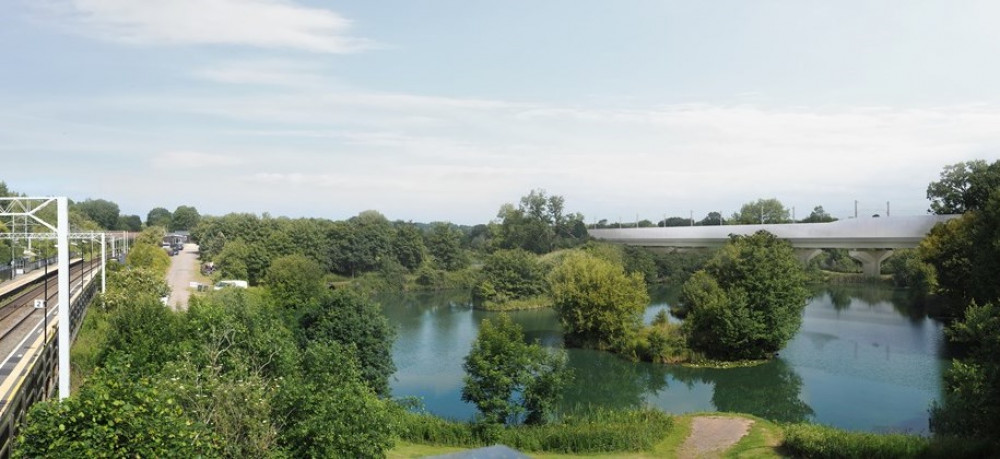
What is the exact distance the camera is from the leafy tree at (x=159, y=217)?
436 ft

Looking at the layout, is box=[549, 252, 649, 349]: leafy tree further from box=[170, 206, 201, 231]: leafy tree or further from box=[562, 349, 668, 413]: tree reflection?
box=[170, 206, 201, 231]: leafy tree

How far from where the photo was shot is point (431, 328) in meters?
44.6

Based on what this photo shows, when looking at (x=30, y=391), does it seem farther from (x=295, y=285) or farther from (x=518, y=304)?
(x=518, y=304)

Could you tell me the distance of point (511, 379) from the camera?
20547 mm

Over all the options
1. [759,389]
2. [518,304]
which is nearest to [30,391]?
[759,389]

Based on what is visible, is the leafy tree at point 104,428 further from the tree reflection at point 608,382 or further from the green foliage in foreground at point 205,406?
the tree reflection at point 608,382

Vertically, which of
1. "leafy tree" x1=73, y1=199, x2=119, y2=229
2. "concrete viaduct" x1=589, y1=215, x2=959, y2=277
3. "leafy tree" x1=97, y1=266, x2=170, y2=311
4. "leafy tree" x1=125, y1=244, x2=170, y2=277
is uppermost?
"leafy tree" x1=73, y1=199, x2=119, y2=229

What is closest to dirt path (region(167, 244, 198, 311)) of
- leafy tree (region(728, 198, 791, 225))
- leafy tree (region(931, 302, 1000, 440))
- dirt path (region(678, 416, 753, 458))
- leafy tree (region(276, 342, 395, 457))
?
leafy tree (region(276, 342, 395, 457))

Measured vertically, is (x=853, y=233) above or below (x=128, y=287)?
above

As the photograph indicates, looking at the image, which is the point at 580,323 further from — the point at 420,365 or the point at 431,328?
the point at 431,328

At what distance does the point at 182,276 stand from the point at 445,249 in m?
27.1

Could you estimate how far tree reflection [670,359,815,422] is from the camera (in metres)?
24.8

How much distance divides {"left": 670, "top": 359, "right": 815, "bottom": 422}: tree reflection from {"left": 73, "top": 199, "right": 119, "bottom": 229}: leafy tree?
351ft

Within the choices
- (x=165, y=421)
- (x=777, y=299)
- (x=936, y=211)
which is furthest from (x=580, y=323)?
(x=936, y=211)
